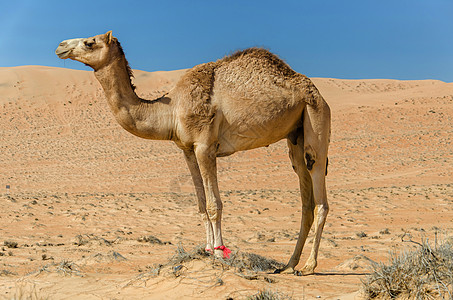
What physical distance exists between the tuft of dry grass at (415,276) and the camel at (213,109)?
2018 mm

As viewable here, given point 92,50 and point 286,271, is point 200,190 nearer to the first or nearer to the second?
point 286,271

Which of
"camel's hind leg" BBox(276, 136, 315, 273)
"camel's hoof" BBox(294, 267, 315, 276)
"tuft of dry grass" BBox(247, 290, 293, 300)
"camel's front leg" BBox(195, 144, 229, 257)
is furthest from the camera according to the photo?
"camel's hind leg" BBox(276, 136, 315, 273)

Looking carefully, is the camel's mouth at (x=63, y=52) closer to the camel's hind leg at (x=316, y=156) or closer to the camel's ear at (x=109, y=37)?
the camel's ear at (x=109, y=37)

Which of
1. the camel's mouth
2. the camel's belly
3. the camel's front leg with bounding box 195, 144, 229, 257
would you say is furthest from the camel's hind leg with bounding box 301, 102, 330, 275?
the camel's mouth

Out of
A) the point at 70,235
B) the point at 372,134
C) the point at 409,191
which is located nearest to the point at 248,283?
the point at 70,235

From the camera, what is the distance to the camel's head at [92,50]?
6.55m

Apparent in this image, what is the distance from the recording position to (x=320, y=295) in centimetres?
540

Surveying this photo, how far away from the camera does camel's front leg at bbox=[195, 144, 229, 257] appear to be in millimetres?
6305

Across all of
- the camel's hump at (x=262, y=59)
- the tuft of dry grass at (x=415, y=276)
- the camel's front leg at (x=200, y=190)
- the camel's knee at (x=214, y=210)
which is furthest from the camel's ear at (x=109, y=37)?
the tuft of dry grass at (x=415, y=276)

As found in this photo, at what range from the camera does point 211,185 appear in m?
6.39

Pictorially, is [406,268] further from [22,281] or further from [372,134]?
[372,134]

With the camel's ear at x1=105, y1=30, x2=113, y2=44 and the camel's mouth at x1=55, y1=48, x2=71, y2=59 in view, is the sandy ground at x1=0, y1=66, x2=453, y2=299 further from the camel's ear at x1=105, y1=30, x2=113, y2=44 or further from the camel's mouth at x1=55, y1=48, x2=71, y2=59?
the camel's ear at x1=105, y1=30, x2=113, y2=44

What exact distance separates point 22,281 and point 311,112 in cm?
440

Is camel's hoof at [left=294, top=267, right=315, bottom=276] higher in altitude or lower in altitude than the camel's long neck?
lower
